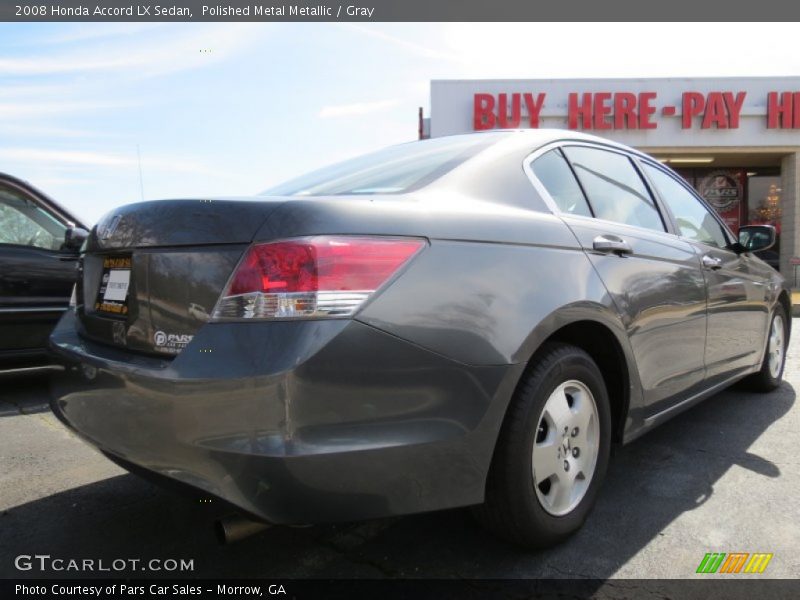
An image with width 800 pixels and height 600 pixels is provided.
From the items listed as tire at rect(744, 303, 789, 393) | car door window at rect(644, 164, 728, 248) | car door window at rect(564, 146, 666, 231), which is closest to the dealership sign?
tire at rect(744, 303, 789, 393)

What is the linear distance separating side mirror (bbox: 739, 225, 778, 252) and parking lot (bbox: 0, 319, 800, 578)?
135 cm

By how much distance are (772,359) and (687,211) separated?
1.73 meters

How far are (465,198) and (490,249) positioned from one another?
223 millimetres

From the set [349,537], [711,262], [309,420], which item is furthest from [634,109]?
[309,420]

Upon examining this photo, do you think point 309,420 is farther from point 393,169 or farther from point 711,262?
point 711,262

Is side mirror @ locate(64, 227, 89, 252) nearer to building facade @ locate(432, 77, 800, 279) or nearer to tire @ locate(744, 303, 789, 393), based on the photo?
tire @ locate(744, 303, 789, 393)

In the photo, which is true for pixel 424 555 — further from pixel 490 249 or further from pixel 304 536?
pixel 490 249

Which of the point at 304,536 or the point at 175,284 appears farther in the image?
the point at 304,536

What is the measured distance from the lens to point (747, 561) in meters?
2.19

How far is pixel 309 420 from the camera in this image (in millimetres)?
1573

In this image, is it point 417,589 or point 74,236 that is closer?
point 417,589

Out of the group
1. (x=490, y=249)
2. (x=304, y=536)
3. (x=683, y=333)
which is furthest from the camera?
(x=683, y=333)

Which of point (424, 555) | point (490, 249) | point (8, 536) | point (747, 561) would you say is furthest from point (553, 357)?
point (8, 536)

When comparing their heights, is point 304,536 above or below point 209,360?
below
